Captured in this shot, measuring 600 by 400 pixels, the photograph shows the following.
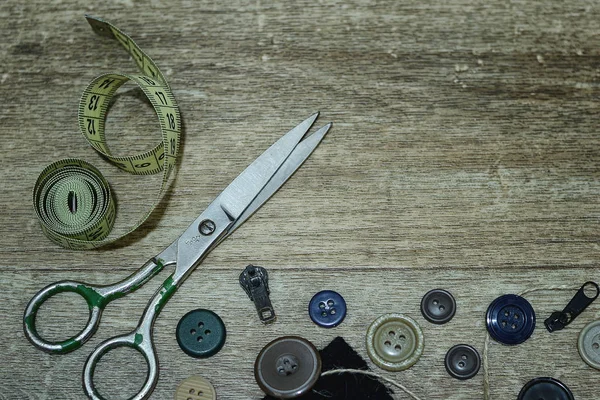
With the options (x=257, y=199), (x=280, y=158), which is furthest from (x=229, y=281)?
(x=280, y=158)

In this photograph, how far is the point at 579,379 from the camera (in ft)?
6.43

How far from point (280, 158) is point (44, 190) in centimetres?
67

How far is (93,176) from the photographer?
2066 mm

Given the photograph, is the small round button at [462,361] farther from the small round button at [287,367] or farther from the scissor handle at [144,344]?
the scissor handle at [144,344]

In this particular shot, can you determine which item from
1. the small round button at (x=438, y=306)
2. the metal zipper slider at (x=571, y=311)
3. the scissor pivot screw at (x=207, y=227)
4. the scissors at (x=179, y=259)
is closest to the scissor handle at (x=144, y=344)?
the scissors at (x=179, y=259)

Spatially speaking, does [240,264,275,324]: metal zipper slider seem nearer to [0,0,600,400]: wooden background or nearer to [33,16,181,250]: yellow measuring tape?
[0,0,600,400]: wooden background

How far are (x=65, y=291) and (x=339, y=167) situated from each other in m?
0.85

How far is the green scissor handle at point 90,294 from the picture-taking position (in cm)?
196

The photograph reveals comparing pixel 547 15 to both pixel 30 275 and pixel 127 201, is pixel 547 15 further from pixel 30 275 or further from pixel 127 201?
pixel 30 275

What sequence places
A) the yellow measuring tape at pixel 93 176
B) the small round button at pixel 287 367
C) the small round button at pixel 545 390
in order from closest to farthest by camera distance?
the small round button at pixel 287 367 → the small round button at pixel 545 390 → the yellow measuring tape at pixel 93 176

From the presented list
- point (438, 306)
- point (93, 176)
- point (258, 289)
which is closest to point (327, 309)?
point (258, 289)

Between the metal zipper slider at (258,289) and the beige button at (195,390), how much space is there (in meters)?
0.23

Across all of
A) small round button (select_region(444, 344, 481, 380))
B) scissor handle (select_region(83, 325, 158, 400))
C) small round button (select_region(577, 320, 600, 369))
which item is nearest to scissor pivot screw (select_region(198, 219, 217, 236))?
scissor handle (select_region(83, 325, 158, 400))

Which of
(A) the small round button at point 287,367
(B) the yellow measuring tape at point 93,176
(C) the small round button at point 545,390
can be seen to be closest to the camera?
(A) the small round button at point 287,367
